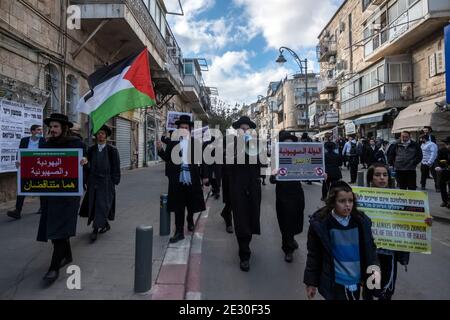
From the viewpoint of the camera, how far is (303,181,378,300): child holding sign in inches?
102

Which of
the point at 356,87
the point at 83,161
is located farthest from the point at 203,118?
the point at 83,161

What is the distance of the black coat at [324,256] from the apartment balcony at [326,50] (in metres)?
35.9

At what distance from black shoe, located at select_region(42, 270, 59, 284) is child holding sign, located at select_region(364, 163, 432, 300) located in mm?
3131

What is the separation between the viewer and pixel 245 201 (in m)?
4.68

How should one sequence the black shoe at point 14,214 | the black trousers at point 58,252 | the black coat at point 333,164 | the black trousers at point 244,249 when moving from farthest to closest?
the black coat at point 333,164
the black shoe at point 14,214
the black trousers at point 244,249
the black trousers at point 58,252

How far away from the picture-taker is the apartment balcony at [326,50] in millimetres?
35400

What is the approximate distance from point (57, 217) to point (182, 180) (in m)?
1.97

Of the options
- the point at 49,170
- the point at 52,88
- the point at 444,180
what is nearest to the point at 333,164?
the point at 444,180

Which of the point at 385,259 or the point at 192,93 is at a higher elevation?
the point at 192,93

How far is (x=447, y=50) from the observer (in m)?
7.53

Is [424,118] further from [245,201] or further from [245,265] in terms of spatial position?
[245,265]

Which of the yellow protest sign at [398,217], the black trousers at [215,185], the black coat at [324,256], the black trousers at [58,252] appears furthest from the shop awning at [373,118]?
the black trousers at [58,252]

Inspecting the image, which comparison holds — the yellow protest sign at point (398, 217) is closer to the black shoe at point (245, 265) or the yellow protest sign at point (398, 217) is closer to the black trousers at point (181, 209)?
the black shoe at point (245, 265)

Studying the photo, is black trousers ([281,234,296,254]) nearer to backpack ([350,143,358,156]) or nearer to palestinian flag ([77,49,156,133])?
palestinian flag ([77,49,156,133])
